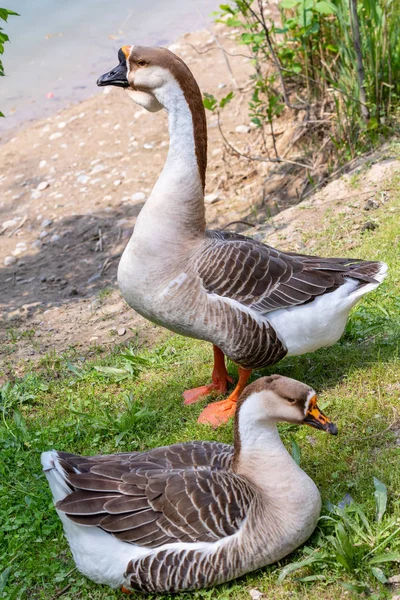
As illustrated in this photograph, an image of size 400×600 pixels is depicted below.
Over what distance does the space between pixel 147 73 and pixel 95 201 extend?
14.6ft

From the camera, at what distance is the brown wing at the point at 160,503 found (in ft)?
10.5

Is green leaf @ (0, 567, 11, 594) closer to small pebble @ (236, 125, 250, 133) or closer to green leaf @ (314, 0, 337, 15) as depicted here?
green leaf @ (314, 0, 337, 15)

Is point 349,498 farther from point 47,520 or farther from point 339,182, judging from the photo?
point 339,182

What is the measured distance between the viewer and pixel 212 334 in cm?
423

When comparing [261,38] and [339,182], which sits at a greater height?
[261,38]

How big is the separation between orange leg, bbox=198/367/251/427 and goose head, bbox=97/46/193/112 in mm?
1743

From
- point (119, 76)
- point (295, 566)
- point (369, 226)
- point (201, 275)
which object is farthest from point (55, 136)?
point (295, 566)

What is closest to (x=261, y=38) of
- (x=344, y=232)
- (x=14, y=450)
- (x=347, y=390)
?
(x=344, y=232)

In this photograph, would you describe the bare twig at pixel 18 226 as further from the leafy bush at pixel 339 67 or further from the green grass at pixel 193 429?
the green grass at pixel 193 429

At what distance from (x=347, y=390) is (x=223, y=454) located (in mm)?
1124

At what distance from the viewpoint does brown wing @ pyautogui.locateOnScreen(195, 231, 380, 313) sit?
13.9ft

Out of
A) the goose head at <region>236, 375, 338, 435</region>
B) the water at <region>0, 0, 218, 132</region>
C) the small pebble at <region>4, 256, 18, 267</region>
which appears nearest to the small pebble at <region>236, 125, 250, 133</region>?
the small pebble at <region>4, 256, 18, 267</region>

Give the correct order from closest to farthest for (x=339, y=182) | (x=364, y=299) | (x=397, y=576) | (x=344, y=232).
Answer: (x=397, y=576), (x=364, y=299), (x=344, y=232), (x=339, y=182)

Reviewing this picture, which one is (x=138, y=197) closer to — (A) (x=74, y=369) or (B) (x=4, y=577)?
(A) (x=74, y=369)
